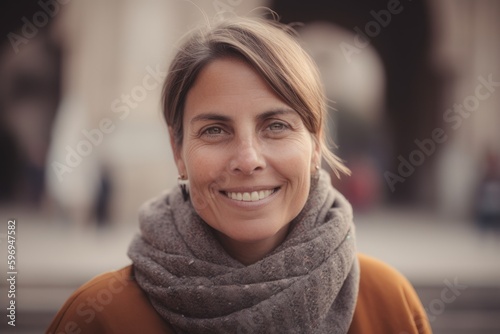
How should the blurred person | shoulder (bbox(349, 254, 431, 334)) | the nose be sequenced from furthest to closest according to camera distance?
1. the blurred person
2. shoulder (bbox(349, 254, 431, 334))
3. the nose

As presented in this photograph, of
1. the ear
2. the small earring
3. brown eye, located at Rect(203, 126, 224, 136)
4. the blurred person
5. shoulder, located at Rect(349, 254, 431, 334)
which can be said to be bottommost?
the blurred person

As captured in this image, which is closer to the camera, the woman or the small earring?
the woman

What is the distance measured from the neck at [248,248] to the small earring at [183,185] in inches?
7.5

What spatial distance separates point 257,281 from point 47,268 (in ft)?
21.1

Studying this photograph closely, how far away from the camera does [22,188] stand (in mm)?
13734

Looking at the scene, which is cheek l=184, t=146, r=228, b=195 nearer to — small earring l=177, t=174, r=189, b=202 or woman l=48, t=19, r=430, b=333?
woman l=48, t=19, r=430, b=333

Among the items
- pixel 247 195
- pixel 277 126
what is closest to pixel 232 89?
pixel 277 126

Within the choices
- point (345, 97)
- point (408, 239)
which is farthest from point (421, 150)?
point (408, 239)

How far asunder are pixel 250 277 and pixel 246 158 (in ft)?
1.27

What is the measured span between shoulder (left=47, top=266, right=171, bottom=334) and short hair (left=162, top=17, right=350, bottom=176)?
0.52 meters

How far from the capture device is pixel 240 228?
6.14 feet

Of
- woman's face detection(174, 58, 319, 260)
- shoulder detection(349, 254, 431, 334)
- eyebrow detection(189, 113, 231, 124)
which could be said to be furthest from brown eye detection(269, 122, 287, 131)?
shoulder detection(349, 254, 431, 334)

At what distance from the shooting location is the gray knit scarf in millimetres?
1848

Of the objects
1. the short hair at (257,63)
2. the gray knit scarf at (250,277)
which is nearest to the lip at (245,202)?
the gray knit scarf at (250,277)
